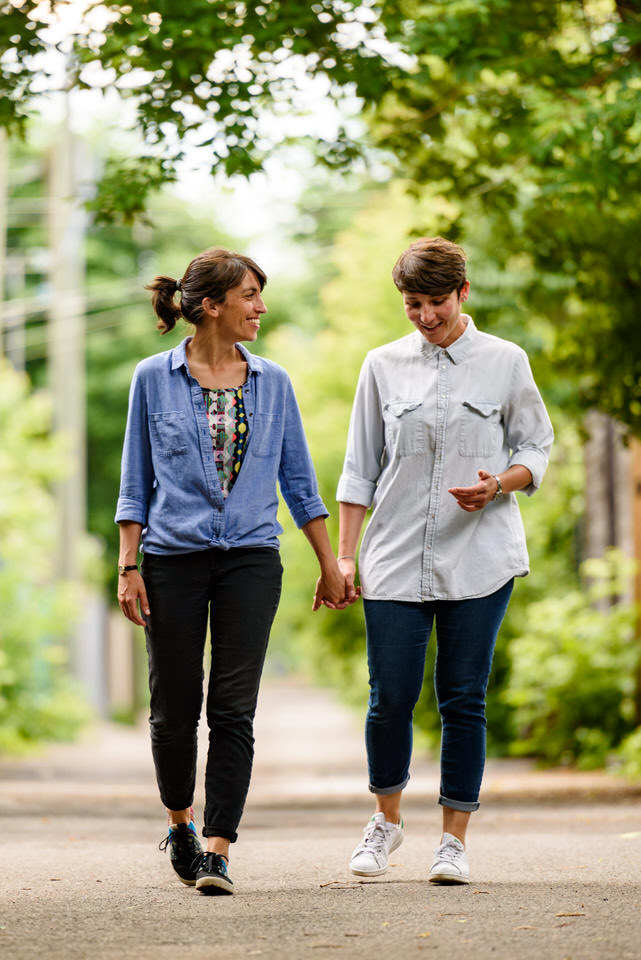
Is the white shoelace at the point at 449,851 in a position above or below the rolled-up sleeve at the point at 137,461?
below

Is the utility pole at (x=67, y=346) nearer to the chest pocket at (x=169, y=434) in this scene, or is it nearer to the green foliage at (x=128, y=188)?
the green foliage at (x=128, y=188)

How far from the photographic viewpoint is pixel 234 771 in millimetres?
4914

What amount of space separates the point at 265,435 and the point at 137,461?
16.5 inches

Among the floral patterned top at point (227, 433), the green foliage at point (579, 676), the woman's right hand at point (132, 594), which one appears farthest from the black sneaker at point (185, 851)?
the green foliage at point (579, 676)

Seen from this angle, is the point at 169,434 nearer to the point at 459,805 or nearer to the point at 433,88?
the point at 459,805

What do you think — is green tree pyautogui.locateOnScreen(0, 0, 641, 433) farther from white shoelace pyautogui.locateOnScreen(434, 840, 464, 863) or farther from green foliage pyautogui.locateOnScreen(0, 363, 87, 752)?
green foliage pyautogui.locateOnScreen(0, 363, 87, 752)

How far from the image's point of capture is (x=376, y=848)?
522 cm

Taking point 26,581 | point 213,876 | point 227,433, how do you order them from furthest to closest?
1. point 26,581
2. point 227,433
3. point 213,876

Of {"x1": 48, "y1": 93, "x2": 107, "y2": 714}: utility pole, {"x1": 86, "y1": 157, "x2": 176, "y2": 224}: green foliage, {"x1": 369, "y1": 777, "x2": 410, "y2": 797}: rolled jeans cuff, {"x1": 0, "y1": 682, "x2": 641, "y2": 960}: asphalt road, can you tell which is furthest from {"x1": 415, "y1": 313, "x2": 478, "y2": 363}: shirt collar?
{"x1": 48, "y1": 93, "x2": 107, "y2": 714}: utility pole

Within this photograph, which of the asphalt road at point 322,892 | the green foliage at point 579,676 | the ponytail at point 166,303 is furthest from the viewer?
the green foliage at point 579,676

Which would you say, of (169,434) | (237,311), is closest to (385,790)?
(169,434)

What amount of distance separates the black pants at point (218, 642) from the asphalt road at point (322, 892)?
15.9 inches

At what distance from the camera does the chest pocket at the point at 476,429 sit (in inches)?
203

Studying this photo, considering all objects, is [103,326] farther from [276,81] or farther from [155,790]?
[276,81]
